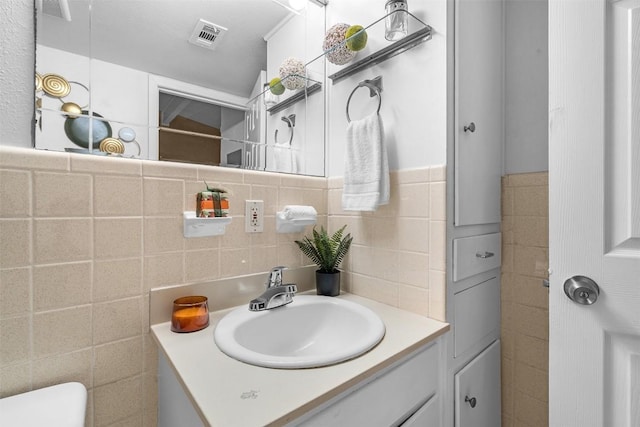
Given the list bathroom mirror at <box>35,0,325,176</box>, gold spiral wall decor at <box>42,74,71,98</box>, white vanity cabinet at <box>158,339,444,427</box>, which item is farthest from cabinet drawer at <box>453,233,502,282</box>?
gold spiral wall decor at <box>42,74,71,98</box>

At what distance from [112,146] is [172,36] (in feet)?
1.42

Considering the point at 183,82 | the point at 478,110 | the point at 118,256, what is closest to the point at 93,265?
the point at 118,256

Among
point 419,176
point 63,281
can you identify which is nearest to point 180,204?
point 63,281

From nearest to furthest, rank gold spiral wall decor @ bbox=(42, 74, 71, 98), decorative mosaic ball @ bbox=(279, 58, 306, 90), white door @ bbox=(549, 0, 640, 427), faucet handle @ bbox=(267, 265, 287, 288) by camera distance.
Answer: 1. white door @ bbox=(549, 0, 640, 427)
2. gold spiral wall decor @ bbox=(42, 74, 71, 98)
3. faucet handle @ bbox=(267, 265, 287, 288)
4. decorative mosaic ball @ bbox=(279, 58, 306, 90)

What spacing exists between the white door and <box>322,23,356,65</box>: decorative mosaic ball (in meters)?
0.64

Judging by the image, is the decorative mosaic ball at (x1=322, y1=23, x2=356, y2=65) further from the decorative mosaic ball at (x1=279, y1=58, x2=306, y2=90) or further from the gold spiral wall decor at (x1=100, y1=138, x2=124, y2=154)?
the gold spiral wall decor at (x1=100, y1=138, x2=124, y2=154)

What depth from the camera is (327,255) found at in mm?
1168

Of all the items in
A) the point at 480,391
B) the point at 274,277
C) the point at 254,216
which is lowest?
the point at 480,391

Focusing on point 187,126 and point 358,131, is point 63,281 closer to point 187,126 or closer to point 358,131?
point 187,126

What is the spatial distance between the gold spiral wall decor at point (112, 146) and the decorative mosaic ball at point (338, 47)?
2.68 ft

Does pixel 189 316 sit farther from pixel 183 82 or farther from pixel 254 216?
pixel 183 82

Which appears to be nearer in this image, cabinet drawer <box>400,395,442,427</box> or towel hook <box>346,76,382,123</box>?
cabinet drawer <box>400,395,442,427</box>

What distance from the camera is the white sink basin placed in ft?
2.74

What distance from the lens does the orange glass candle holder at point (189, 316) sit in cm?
83
